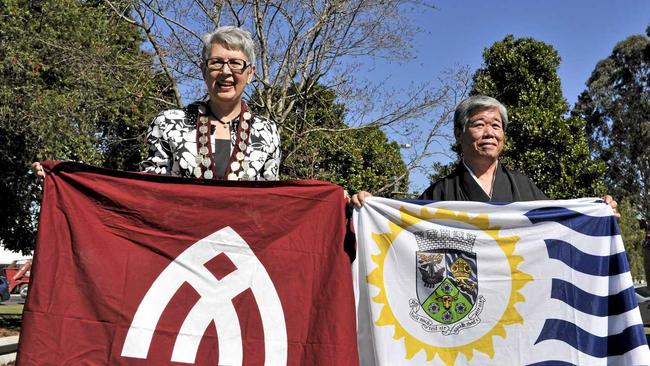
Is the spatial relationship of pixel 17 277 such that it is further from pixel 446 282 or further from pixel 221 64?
→ pixel 446 282

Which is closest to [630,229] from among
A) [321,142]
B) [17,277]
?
[17,277]

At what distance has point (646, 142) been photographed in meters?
30.5

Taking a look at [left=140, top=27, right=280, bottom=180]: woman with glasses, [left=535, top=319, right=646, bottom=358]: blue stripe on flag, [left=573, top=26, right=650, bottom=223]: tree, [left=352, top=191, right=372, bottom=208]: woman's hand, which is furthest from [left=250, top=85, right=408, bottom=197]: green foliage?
[left=573, top=26, right=650, bottom=223]: tree

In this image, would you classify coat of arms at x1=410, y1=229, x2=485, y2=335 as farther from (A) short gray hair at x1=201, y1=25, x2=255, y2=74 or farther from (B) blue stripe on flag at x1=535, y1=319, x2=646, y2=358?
(A) short gray hair at x1=201, y1=25, x2=255, y2=74

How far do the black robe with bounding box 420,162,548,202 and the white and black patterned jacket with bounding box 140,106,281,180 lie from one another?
1.03 meters

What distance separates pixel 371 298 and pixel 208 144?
1147 mm

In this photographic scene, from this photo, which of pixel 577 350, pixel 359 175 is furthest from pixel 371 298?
pixel 359 175

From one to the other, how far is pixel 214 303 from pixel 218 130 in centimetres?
86

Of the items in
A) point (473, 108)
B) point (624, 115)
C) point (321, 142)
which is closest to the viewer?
point (473, 108)

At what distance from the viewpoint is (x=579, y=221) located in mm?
3426

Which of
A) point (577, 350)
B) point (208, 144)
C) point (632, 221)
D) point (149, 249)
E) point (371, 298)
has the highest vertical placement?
point (632, 221)

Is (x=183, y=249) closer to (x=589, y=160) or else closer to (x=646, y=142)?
(x=589, y=160)

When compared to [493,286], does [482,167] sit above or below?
above

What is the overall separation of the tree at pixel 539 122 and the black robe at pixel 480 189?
375 inches
